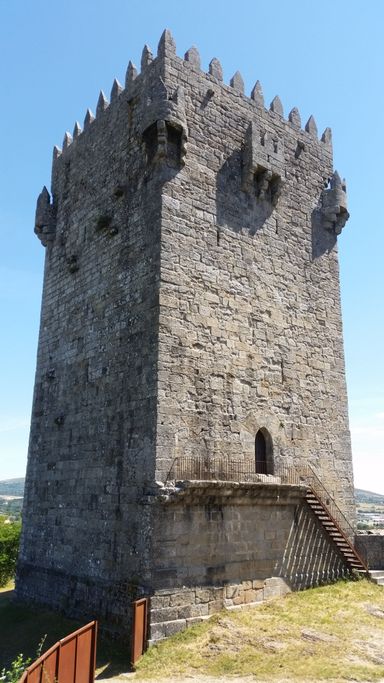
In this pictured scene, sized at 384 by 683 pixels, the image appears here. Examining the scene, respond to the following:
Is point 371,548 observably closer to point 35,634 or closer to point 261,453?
point 261,453

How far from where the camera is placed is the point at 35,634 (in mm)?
12453

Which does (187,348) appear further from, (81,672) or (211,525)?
(81,672)

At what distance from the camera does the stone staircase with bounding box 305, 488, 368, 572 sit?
45.3 feet

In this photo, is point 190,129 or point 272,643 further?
point 190,129

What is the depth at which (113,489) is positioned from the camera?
1225 centimetres

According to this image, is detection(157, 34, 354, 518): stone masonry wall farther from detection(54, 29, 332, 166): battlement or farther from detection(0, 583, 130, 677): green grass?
detection(0, 583, 130, 677): green grass

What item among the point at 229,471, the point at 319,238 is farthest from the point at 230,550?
the point at 319,238

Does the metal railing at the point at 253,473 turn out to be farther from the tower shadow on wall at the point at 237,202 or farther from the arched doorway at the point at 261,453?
the tower shadow on wall at the point at 237,202

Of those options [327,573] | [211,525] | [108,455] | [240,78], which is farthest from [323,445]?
[240,78]

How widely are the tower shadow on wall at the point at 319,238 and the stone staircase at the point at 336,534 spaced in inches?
266

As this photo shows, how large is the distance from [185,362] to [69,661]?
6.15 m

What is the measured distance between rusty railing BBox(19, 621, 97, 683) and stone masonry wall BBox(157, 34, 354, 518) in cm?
375

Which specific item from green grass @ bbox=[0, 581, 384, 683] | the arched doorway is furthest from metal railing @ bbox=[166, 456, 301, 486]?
green grass @ bbox=[0, 581, 384, 683]

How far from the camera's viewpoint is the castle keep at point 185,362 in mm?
11578
